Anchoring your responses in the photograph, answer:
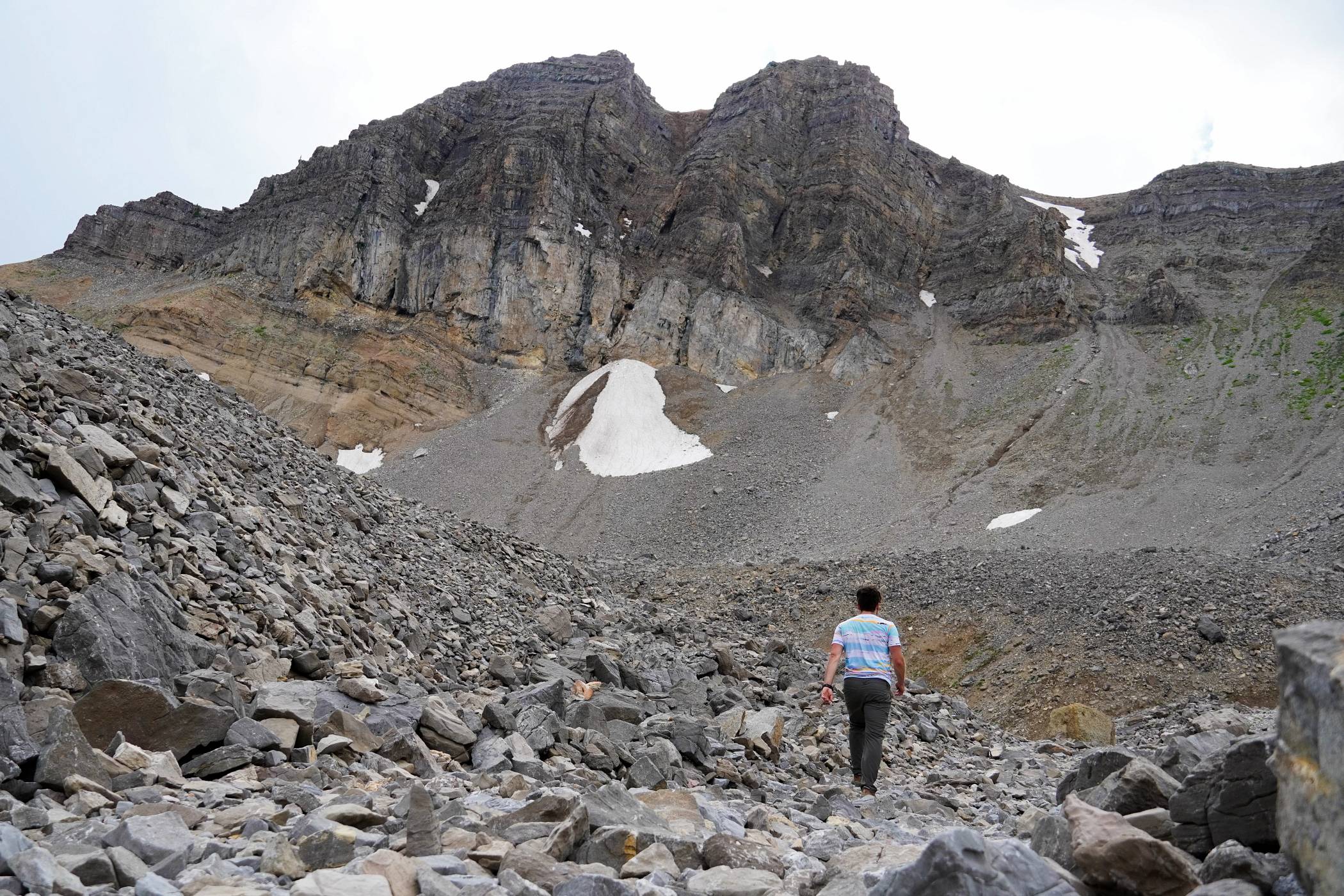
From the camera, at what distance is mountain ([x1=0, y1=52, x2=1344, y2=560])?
139 ft

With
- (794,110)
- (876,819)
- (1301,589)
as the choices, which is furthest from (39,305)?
(794,110)

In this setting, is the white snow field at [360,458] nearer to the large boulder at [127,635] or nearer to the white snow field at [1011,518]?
the white snow field at [1011,518]

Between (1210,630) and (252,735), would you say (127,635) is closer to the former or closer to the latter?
(252,735)

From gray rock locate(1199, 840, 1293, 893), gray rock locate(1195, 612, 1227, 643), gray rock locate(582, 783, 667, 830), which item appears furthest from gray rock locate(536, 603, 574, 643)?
gray rock locate(1195, 612, 1227, 643)

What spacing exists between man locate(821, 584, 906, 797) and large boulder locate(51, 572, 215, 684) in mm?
5582

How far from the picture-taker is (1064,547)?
30078mm

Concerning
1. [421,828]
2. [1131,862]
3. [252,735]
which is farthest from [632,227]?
[1131,862]

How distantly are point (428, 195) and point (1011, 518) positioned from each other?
6513 centimetres

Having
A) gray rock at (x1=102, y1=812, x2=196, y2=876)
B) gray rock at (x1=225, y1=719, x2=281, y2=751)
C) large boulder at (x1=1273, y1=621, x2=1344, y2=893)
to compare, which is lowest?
gray rock at (x1=225, y1=719, x2=281, y2=751)

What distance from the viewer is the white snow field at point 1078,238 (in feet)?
281

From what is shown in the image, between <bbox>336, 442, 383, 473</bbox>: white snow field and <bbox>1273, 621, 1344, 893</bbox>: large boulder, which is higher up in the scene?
<bbox>336, 442, 383, 473</bbox>: white snow field

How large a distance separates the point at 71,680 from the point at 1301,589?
20.8m

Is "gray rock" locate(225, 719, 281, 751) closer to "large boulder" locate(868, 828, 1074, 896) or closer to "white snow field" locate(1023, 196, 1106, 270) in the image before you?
"large boulder" locate(868, 828, 1074, 896)

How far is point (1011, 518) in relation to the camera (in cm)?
3731
